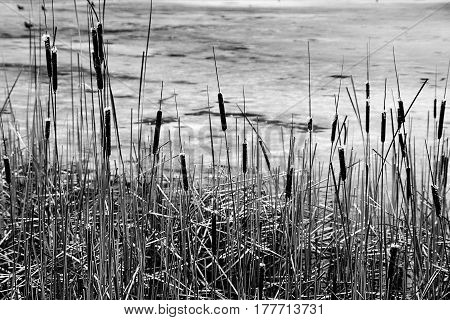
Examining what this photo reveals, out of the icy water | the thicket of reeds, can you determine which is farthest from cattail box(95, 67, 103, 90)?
the icy water

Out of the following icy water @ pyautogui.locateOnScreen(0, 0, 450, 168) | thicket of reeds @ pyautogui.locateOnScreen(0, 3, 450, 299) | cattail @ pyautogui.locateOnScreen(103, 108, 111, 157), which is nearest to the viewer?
cattail @ pyautogui.locateOnScreen(103, 108, 111, 157)

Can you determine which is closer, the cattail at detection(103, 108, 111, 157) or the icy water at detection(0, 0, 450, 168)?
the cattail at detection(103, 108, 111, 157)

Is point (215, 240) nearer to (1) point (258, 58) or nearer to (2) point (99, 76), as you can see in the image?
(2) point (99, 76)

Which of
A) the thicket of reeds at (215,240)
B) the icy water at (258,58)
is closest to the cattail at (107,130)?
the thicket of reeds at (215,240)

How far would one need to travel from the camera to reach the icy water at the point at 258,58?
2484 millimetres

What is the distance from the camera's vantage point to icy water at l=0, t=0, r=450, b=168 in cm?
248

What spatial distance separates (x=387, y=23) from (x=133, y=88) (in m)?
1.05

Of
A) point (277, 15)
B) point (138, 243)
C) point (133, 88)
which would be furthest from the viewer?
point (277, 15)

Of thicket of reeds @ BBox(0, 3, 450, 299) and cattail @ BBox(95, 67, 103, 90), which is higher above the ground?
cattail @ BBox(95, 67, 103, 90)

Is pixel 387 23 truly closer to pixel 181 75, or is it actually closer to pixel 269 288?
pixel 181 75

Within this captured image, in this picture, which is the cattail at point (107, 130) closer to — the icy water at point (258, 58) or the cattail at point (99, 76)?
the cattail at point (99, 76)

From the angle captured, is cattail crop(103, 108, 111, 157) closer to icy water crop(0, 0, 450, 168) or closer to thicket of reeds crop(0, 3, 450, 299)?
thicket of reeds crop(0, 3, 450, 299)
